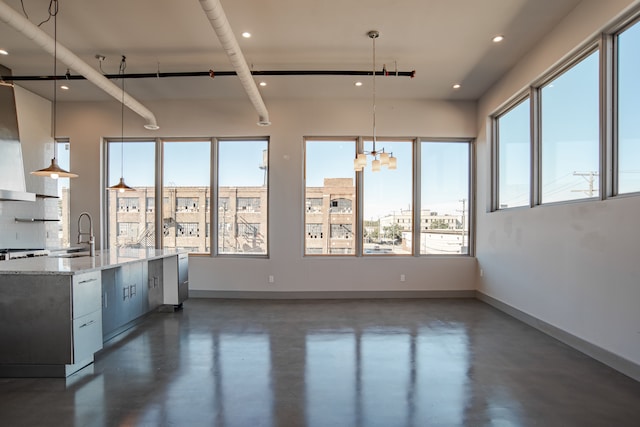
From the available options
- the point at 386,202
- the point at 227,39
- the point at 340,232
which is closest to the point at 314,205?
the point at 340,232

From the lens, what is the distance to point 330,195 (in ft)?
19.5

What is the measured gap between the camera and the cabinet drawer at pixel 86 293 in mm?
2795

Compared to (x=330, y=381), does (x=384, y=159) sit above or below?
above

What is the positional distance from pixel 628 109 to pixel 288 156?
443cm

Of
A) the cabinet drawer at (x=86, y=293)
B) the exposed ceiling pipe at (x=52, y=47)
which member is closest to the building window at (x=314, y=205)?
the exposed ceiling pipe at (x=52, y=47)

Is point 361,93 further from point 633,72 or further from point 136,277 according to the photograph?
point 136,277

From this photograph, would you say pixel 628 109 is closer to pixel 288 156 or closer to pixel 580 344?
pixel 580 344

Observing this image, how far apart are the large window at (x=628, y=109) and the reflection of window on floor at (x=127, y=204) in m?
7.00

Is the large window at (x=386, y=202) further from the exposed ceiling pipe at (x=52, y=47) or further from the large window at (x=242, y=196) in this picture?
the exposed ceiling pipe at (x=52, y=47)

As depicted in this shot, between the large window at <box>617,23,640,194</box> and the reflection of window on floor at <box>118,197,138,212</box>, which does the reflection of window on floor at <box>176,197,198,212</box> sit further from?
the large window at <box>617,23,640,194</box>

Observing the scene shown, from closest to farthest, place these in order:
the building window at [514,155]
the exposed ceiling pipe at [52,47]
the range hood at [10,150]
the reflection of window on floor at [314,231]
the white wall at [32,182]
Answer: the exposed ceiling pipe at [52,47] → the building window at [514,155] → the range hood at [10,150] → the white wall at [32,182] → the reflection of window on floor at [314,231]

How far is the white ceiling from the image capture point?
3.38m

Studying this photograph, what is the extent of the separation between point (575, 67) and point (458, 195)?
8.89ft

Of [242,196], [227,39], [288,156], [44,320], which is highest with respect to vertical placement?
[227,39]
